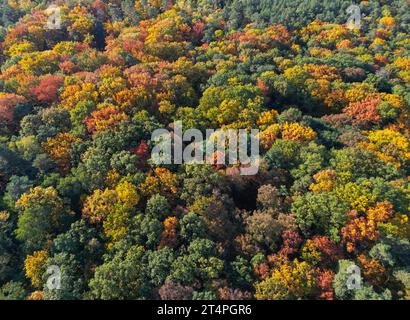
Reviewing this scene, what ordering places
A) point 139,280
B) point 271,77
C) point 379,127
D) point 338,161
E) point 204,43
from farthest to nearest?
point 204,43, point 271,77, point 379,127, point 338,161, point 139,280

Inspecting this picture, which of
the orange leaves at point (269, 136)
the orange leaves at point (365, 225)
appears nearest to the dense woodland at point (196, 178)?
the orange leaves at point (365, 225)

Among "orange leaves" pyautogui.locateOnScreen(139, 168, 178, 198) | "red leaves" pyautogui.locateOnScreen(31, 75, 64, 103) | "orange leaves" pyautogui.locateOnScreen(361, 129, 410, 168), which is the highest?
"red leaves" pyautogui.locateOnScreen(31, 75, 64, 103)

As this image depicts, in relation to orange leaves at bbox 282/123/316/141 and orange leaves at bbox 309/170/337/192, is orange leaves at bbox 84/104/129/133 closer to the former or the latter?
orange leaves at bbox 282/123/316/141

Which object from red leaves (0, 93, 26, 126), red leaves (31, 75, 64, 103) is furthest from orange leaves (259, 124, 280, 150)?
red leaves (0, 93, 26, 126)

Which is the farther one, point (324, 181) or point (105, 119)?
point (105, 119)

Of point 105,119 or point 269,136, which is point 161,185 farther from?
point 269,136

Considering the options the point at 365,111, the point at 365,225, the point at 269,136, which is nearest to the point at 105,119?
the point at 269,136
